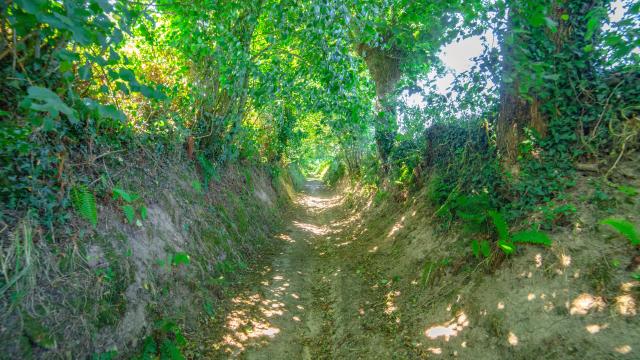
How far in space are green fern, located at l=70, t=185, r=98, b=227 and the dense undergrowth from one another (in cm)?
2

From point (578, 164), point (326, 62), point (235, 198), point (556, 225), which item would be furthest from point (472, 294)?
point (235, 198)

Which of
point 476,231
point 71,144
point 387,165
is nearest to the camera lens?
point 71,144

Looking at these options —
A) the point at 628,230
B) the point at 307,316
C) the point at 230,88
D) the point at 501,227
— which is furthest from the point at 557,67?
the point at 230,88

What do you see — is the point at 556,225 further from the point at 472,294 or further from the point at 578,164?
the point at 472,294

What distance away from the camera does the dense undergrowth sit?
3121 millimetres

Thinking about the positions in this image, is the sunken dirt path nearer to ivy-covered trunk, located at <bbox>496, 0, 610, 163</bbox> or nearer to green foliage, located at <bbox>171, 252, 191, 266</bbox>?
green foliage, located at <bbox>171, 252, 191, 266</bbox>

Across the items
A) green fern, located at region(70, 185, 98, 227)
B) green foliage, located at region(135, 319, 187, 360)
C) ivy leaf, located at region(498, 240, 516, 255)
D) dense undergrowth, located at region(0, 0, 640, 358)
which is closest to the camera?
dense undergrowth, located at region(0, 0, 640, 358)

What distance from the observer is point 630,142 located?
467cm

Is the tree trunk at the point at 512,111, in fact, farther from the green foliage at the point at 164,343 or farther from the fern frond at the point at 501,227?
the green foliage at the point at 164,343

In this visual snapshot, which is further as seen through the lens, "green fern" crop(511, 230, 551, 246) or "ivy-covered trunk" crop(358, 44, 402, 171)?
"ivy-covered trunk" crop(358, 44, 402, 171)

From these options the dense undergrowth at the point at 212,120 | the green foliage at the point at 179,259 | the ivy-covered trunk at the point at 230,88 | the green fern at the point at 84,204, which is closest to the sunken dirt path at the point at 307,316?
the dense undergrowth at the point at 212,120

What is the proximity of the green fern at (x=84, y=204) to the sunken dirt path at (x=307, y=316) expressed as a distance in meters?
2.36

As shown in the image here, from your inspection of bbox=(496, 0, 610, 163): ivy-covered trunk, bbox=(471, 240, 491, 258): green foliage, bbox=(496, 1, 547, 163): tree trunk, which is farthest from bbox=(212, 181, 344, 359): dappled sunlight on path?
bbox=(496, 0, 610, 163): ivy-covered trunk

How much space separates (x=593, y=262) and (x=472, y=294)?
156cm
